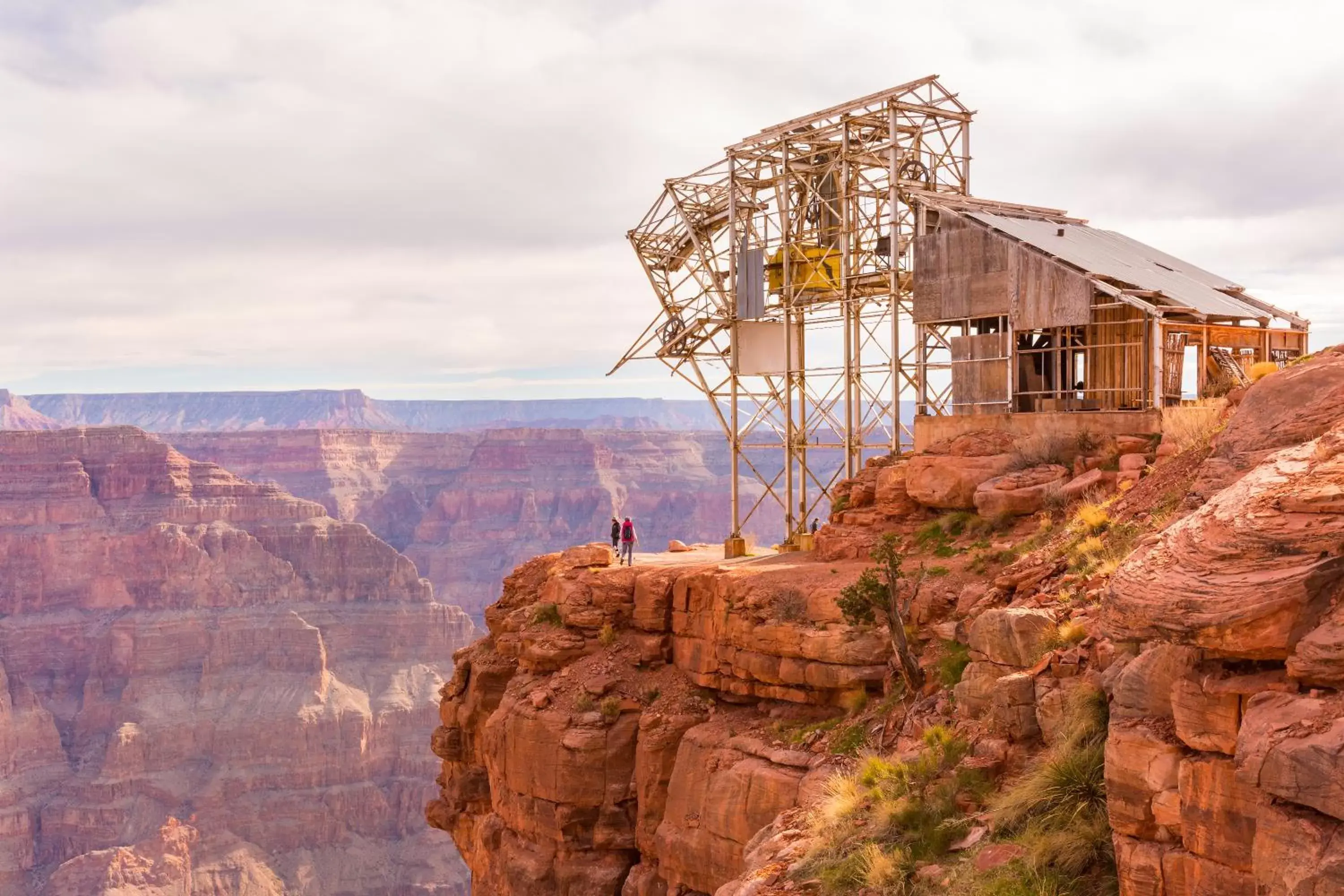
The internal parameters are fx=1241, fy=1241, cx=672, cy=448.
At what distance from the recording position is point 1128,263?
25281 millimetres

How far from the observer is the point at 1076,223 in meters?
29.1

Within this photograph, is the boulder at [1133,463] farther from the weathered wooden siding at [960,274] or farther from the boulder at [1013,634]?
the boulder at [1013,634]

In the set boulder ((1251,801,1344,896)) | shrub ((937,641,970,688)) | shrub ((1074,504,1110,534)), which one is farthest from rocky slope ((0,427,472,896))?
boulder ((1251,801,1344,896))

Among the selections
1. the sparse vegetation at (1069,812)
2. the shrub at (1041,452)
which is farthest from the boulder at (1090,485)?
the sparse vegetation at (1069,812)

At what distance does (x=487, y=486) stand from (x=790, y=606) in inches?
5938

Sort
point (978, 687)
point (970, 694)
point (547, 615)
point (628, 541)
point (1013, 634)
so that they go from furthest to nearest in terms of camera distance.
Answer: point (628, 541) → point (547, 615) → point (970, 694) → point (978, 687) → point (1013, 634)

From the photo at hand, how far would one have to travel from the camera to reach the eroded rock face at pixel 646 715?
68.2ft

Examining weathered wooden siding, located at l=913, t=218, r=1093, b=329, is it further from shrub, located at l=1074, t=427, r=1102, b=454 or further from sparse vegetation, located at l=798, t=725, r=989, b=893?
sparse vegetation, located at l=798, t=725, r=989, b=893

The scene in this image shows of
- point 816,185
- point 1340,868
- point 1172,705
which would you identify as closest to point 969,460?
point 816,185

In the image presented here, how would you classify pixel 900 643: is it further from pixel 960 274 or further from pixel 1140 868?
pixel 960 274

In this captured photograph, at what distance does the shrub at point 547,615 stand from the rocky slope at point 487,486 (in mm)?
132607

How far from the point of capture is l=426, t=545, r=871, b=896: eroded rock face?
68.2 feet

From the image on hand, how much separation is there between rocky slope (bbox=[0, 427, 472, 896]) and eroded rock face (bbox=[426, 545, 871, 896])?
68926mm

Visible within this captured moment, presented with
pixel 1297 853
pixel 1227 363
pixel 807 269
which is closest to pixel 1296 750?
pixel 1297 853
